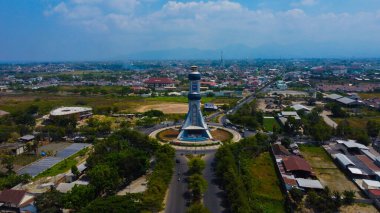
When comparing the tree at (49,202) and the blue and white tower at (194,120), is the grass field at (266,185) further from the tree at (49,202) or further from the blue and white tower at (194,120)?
the tree at (49,202)

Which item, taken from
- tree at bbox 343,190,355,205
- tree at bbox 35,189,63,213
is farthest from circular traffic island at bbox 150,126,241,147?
tree at bbox 35,189,63,213

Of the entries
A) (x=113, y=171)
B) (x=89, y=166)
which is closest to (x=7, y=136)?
(x=89, y=166)

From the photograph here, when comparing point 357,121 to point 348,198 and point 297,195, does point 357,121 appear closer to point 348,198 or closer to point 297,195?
point 348,198

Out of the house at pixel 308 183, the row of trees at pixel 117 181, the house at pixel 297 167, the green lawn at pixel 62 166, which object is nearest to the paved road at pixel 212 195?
the row of trees at pixel 117 181

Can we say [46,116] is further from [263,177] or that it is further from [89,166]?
[263,177]

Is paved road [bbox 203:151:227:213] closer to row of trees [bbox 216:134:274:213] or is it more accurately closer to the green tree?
row of trees [bbox 216:134:274:213]

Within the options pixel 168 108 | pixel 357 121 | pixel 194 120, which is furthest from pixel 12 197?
pixel 357 121
